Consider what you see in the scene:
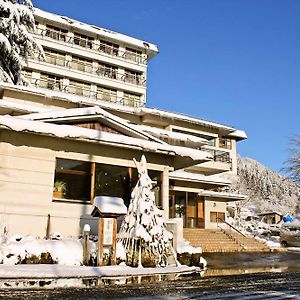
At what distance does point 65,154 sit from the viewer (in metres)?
14.2

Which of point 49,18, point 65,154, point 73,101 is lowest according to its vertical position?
point 65,154

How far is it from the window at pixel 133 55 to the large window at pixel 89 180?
3047 centimetres

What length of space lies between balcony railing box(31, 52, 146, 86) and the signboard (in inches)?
1191

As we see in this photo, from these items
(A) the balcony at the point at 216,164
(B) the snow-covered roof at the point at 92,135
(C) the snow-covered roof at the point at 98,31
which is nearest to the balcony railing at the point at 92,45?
(C) the snow-covered roof at the point at 98,31

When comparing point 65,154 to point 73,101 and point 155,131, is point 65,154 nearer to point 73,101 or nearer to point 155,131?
point 155,131

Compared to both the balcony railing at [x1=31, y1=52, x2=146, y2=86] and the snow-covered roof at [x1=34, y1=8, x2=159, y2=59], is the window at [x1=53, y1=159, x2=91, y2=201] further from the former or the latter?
the snow-covered roof at [x1=34, y1=8, x2=159, y2=59]

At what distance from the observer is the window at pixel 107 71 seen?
41719mm

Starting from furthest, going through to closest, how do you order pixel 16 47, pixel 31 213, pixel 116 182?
pixel 16 47
pixel 116 182
pixel 31 213

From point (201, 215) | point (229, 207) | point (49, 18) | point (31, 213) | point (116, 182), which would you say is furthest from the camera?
point (229, 207)

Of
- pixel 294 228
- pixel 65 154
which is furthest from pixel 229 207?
pixel 65 154

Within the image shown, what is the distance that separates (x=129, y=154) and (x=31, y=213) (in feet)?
14.6

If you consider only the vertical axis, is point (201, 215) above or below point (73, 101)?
below

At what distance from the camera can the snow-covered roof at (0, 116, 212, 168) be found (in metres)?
12.9

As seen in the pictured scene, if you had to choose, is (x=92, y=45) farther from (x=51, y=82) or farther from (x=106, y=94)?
(x=51, y=82)
